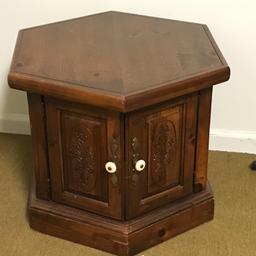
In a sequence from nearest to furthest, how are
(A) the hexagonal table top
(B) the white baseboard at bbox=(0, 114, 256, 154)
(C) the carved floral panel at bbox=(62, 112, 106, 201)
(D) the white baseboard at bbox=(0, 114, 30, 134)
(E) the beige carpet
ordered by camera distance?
(A) the hexagonal table top → (C) the carved floral panel at bbox=(62, 112, 106, 201) → (E) the beige carpet → (B) the white baseboard at bbox=(0, 114, 256, 154) → (D) the white baseboard at bbox=(0, 114, 30, 134)

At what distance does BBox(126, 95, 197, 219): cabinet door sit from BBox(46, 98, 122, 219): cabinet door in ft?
0.14

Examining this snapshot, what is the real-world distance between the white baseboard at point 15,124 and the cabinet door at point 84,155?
64 centimetres

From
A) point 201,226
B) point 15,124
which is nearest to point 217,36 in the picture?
point 201,226

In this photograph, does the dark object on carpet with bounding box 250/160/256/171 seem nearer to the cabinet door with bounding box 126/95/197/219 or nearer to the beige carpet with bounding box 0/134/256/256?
the beige carpet with bounding box 0/134/256/256

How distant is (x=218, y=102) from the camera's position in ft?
6.93

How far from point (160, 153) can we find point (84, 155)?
212 millimetres

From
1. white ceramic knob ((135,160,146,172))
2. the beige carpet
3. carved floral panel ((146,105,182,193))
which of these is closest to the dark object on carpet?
the beige carpet

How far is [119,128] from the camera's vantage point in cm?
148

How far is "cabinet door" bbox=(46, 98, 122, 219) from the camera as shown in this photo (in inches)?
59.6

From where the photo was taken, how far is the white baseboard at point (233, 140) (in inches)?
84.4

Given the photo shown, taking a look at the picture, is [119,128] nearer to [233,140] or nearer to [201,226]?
[201,226]

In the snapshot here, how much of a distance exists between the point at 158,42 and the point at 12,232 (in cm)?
72

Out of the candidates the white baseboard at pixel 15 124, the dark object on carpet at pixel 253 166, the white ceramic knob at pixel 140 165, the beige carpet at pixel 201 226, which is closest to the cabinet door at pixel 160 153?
the white ceramic knob at pixel 140 165

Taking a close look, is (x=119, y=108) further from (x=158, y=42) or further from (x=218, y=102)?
(x=218, y=102)
